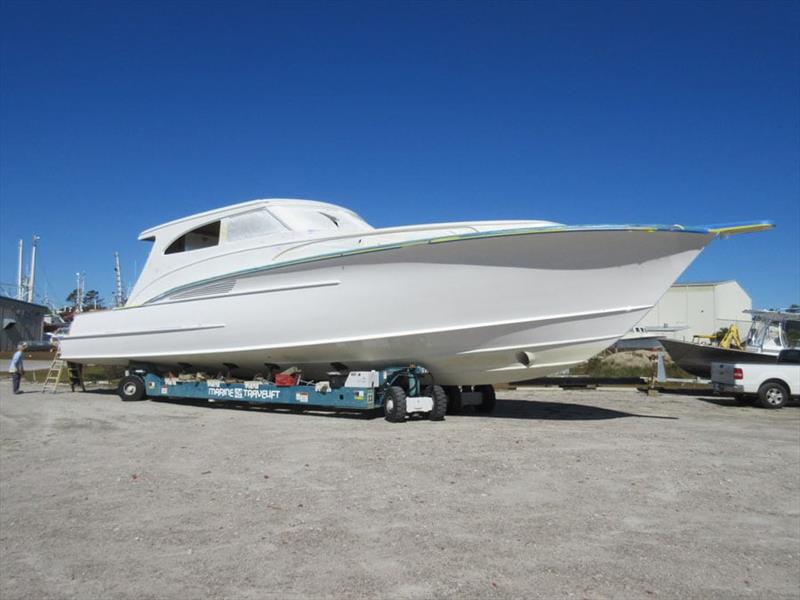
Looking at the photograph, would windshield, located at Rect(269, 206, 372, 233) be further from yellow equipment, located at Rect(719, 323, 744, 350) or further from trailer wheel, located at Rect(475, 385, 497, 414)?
yellow equipment, located at Rect(719, 323, 744, 350)

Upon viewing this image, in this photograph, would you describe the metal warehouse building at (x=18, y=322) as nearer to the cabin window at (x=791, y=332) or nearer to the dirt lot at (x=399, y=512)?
the dirt lot at (x=399, y=512)

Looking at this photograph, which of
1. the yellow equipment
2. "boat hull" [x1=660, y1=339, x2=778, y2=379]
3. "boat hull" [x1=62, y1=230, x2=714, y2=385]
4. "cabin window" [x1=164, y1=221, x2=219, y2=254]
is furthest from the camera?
the yellow equipment

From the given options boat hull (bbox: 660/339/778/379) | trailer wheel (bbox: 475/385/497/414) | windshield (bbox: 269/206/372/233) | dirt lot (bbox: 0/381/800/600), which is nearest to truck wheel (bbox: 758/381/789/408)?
boat hull (bbox: 660/339/778/379)

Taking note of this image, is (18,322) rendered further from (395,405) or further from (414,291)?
(414,291)

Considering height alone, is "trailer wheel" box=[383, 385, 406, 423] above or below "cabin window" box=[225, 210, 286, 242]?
below

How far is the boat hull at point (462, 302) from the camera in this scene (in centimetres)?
904

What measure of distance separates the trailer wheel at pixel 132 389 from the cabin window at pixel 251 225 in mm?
4402

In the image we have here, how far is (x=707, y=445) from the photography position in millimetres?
8492

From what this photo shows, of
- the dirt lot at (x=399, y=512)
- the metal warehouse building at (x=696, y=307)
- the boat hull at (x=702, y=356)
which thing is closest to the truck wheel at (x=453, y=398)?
the dirt lot at (x=399, y=512)

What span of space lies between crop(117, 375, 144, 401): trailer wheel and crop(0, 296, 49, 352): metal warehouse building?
37.6 m

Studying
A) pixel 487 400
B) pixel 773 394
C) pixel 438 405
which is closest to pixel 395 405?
pixel 438 405

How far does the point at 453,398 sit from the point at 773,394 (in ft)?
25.4

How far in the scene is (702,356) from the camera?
18375 millimetres

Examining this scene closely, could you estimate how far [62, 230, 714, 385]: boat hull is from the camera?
904 centimetres
